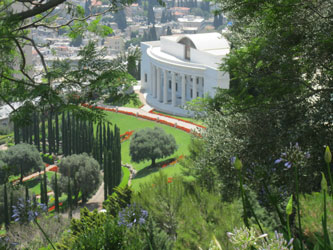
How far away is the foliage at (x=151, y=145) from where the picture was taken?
142ft

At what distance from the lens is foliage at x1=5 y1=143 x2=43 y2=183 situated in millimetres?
42750

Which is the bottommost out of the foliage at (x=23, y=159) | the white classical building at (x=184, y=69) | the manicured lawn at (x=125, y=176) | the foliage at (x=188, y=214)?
the manicured lawn at (x=125, y=176)

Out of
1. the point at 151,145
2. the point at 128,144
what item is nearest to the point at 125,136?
the point at 128,144

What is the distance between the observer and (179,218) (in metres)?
12.2

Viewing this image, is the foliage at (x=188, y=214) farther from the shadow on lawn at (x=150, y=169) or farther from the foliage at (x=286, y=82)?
the shadow on lawn at (x=150, y=169)

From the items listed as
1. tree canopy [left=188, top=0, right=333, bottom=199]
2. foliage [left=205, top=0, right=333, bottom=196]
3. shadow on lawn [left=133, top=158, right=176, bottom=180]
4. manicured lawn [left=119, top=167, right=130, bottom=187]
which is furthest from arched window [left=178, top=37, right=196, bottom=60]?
foliage [left=205, top=0, right=333, bottom=196]

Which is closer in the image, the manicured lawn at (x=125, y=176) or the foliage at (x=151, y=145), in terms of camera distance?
Answer: the manicured lawn at (x=125, y=176)

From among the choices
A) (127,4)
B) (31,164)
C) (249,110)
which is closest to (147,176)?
(31,164)

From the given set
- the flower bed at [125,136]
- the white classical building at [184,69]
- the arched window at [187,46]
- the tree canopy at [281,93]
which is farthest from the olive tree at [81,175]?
the arched window at [187,46]

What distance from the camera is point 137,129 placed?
5512 centimetres

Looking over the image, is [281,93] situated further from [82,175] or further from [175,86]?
[175,86]

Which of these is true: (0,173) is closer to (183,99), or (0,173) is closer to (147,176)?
(147,176)

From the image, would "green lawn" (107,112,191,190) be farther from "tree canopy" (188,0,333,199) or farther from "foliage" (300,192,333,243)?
"foliage" (300,192,333,243)

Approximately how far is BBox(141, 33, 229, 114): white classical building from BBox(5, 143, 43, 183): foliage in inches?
938
